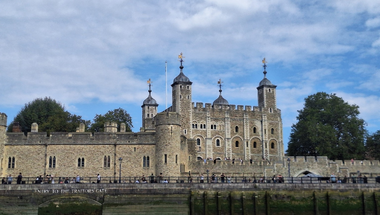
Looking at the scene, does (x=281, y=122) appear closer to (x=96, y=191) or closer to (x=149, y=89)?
(x=149, y=89)

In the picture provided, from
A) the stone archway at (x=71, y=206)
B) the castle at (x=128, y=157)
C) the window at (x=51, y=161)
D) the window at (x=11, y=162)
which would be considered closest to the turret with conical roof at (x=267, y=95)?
the castle at (x=128, y=157)

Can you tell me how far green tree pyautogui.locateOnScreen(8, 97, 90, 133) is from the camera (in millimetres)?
64250

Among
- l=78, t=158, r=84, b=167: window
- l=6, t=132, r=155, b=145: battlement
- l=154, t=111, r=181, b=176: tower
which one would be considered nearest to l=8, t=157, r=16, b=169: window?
l=6, t=132, r=155, b=145: battlement

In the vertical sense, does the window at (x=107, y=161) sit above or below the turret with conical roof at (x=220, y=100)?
below

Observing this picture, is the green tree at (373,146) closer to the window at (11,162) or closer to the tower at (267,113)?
the tower at (267,113)

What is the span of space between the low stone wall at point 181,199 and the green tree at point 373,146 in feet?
94.3

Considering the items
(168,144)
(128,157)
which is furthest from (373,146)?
(128,157)

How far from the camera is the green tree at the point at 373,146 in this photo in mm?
65562

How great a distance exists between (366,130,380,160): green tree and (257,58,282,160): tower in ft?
48.5

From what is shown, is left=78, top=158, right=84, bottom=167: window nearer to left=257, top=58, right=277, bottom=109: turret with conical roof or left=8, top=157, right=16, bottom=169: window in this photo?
left=8, top=157, right=16, bottom=169: window

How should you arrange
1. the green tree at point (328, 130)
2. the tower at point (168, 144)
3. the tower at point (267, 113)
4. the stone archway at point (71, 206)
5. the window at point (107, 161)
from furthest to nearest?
the tower at point (267, 113) < the green tree at point (328, 130) < the window at point (107, 161) < the tower at point (168, 144) < the stone archway at point (71, 206)

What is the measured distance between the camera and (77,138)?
158 feet

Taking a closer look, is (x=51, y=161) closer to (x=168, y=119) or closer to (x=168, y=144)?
(x=168, y=144)

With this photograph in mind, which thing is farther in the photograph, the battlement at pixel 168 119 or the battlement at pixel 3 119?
the battlement at pixel 168 119
